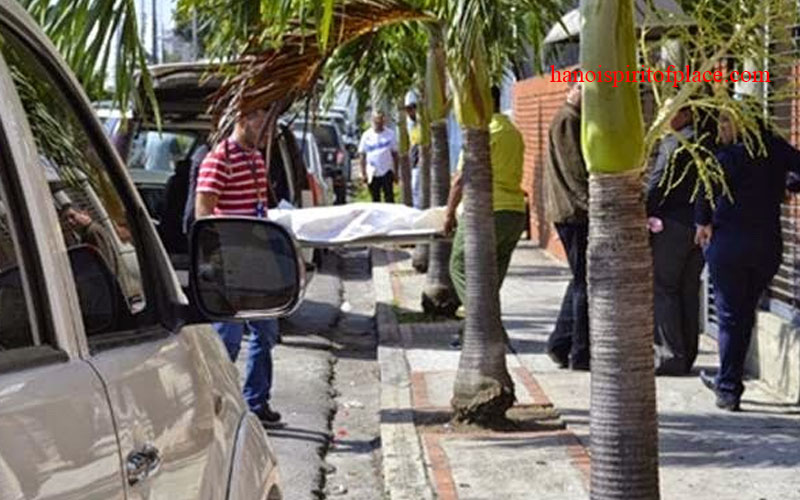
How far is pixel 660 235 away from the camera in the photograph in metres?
9.77

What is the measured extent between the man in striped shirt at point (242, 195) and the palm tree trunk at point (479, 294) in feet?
3.65

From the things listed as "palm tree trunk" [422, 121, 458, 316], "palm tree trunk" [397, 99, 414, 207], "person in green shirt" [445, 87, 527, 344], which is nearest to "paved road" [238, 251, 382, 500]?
"palm tree trunk" [422, 121, 458, 316]

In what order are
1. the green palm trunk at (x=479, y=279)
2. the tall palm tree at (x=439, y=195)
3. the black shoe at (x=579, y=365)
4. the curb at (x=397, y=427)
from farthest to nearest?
the tall palm tree at (x=439, y=195)
the black shoe at (x=579, y=365)
the green palm trunk at (x=479, y=279)
the curb at (x=397, y=427)

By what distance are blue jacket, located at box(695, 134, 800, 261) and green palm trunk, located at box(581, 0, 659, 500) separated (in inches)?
125

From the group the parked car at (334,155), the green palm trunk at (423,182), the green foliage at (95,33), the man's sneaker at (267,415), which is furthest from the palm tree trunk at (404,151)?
the green foliage at (95,33)

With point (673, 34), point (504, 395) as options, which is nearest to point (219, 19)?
point (504, 395)

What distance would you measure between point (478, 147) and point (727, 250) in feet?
4.93

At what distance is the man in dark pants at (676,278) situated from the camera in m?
9.73

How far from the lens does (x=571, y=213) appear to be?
32.6 feet

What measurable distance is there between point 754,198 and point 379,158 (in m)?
17.4

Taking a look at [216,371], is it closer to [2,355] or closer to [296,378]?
[2,355]

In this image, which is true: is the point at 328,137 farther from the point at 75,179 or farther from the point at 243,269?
the point at 75,179

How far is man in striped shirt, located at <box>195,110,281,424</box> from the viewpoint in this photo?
876 centimetres

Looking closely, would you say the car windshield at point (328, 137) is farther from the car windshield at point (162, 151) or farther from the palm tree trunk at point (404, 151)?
the car windshield at point (162, 151)
